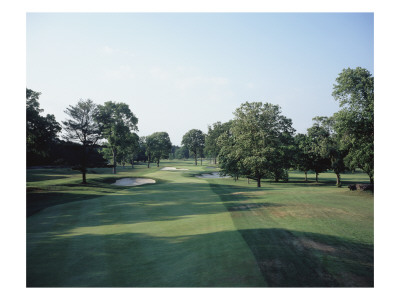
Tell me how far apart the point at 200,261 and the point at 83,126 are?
2940cm

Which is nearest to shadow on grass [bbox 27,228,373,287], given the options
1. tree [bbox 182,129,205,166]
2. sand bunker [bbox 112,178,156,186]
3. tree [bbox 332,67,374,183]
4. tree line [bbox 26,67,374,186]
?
tree [bbox 332,67,374,183]

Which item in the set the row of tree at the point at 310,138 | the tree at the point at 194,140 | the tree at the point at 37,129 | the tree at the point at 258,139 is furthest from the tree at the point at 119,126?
the tree at the point at 194,140

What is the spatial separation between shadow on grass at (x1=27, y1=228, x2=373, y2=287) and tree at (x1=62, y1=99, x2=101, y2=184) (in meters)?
23.1

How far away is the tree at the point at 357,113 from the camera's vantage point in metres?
16.1

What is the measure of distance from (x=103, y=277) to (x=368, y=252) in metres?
8.65

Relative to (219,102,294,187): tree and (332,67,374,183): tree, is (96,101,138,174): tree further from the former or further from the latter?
(332,67,374,183): tree

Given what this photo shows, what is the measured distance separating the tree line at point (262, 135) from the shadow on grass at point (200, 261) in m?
13.3

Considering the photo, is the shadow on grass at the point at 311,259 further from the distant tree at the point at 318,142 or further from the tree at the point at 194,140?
the tree at the point at 194,140

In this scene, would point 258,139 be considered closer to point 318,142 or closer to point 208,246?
point 318,142

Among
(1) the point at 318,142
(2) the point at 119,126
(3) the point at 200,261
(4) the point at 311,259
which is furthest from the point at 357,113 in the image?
(2) the point at 119,126

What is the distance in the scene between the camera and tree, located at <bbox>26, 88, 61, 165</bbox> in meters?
19.7
